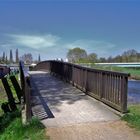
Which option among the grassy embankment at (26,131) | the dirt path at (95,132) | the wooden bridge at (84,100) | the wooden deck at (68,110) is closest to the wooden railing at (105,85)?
the wooden bridge at (84,100)

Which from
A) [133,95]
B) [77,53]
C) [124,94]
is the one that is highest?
[77,53]

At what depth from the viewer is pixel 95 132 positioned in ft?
23.4

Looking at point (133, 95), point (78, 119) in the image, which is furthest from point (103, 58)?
point (78, 119)

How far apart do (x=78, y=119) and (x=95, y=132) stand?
1201 mm

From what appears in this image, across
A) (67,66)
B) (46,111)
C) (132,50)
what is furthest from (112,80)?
(132,50)

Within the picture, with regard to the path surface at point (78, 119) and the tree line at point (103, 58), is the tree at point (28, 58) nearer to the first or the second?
the tree line at point (103, 58)

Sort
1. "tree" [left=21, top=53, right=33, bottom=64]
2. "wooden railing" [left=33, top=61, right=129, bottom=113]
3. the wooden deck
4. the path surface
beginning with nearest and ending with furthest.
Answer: the path surface, the wooden deck, "wooden railing" [left=33, top=61, right=129, bottom=113], "tree" [left=21, top=53, right=33, bottom=64]

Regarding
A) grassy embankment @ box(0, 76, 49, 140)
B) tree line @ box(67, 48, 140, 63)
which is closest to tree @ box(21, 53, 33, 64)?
tree line @ box(67, 48, 140, 63)

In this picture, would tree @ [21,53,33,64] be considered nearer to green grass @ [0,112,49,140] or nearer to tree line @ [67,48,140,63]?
tree line @ [67,48,140,63]

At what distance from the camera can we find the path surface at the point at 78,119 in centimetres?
693

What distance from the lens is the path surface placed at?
22.7 ft

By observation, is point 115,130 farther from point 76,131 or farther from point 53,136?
point 53,136

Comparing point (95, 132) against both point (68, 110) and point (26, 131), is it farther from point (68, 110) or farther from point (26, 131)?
point (68, 110)

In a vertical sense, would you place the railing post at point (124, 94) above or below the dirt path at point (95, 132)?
above
